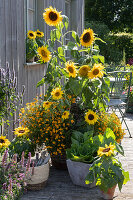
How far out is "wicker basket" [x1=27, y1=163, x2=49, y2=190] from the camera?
2.96m

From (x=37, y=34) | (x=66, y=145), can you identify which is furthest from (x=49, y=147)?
(x=37, y=34)

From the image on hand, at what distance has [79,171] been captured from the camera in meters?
3.07

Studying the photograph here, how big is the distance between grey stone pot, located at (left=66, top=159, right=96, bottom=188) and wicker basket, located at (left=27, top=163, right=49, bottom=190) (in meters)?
0.26

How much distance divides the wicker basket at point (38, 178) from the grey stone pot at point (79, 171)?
260 millimetres

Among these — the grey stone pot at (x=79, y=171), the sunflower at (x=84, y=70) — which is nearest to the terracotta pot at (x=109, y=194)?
the grey stone pot at (x=79, y=171)

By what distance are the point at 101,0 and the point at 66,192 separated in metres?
19.2

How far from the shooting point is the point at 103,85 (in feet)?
11.0

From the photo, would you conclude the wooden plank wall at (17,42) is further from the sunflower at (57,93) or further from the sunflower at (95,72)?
the sunflower at (95,72)

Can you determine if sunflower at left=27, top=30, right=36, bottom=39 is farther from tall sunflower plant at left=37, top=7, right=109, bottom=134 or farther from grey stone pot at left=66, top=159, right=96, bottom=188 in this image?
grey stone pot at left=66, top=159, right=96, bottom=188

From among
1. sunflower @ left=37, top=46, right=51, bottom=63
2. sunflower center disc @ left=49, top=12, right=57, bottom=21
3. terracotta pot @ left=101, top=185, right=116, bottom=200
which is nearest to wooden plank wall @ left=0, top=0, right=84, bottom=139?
sunflower @ left=37, top=46, right=51, bottom=63

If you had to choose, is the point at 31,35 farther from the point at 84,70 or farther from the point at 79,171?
the point at 79,171

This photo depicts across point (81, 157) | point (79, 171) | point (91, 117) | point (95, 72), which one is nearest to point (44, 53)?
point (95, 72)

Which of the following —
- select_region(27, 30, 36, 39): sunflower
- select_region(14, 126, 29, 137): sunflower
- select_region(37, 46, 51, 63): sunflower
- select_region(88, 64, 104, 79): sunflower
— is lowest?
select_region(14, 126, 29, 137): sunflower

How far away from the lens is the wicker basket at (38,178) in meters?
2.96
